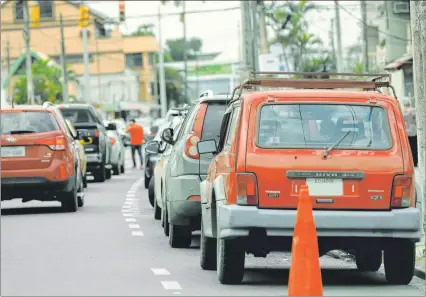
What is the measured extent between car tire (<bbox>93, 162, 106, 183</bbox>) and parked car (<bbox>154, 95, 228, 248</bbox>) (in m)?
20.4

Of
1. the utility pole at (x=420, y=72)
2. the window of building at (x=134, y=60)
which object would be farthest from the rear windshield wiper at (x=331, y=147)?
the window of building at (x=134, y=60)

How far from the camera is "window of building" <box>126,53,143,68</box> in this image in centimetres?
14162

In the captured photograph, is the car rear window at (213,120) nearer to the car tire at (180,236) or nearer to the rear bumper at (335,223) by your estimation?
the car tire at (180,236)

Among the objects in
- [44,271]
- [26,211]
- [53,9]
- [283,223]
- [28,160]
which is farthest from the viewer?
[53,9]

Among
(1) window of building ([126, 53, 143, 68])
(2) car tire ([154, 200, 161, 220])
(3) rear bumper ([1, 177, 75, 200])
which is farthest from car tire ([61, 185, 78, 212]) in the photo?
(1) window of building ([126, 53, 143, 68])

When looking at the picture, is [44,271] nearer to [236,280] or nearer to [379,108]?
[236,280]

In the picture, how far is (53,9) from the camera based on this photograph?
12569 cm

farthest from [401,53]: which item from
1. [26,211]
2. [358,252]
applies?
[358,252]

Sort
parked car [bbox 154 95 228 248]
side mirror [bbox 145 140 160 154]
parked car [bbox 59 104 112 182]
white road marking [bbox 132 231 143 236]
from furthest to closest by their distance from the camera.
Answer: parked car [bbox 59 104 112 182]
side mirror [bbox 145 140 160 154]
white road marking [bbox 132 231 143 236]
parked car [bbox 154 95 228 248]

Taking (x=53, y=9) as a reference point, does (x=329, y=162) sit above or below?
below

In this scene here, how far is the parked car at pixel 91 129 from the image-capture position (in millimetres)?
35938

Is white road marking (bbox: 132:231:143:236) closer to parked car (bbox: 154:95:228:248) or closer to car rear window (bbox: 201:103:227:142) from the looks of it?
parked car (bbox: 154:95:228:248)

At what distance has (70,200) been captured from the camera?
2366 cm

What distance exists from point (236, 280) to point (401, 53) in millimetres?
57499
